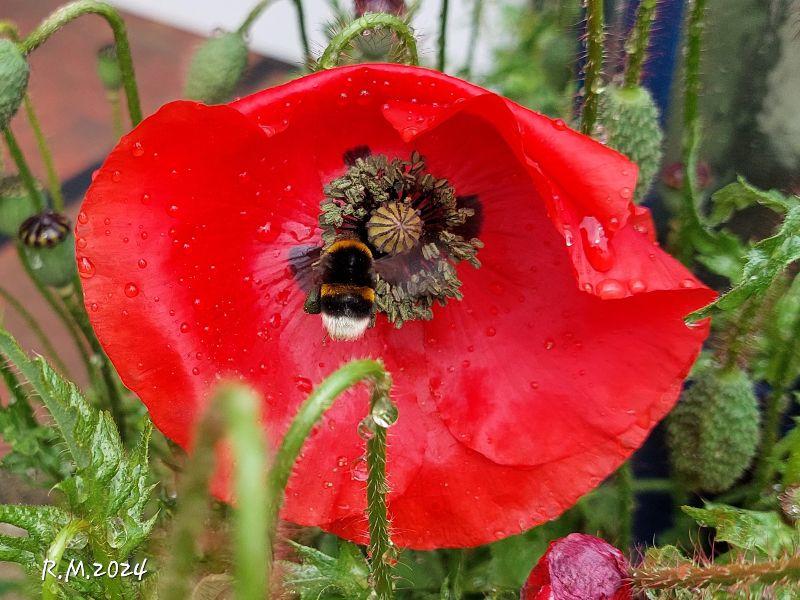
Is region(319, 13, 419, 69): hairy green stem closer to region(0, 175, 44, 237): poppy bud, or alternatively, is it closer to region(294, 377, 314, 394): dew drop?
region(294, 377, 314, 394): dew drop

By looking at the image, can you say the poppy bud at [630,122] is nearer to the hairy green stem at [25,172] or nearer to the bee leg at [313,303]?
the bee leg at [313,303]

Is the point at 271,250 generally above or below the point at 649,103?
below

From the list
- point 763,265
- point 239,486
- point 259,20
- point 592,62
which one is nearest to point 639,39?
point 592,62

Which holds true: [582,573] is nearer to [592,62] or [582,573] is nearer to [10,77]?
[592,62]

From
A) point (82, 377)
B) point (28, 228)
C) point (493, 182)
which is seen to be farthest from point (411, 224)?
point (82, 377)

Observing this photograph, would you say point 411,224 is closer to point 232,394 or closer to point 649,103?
point 649,103

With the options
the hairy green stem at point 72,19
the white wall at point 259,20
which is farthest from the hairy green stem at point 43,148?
the white wall at point 259,20
